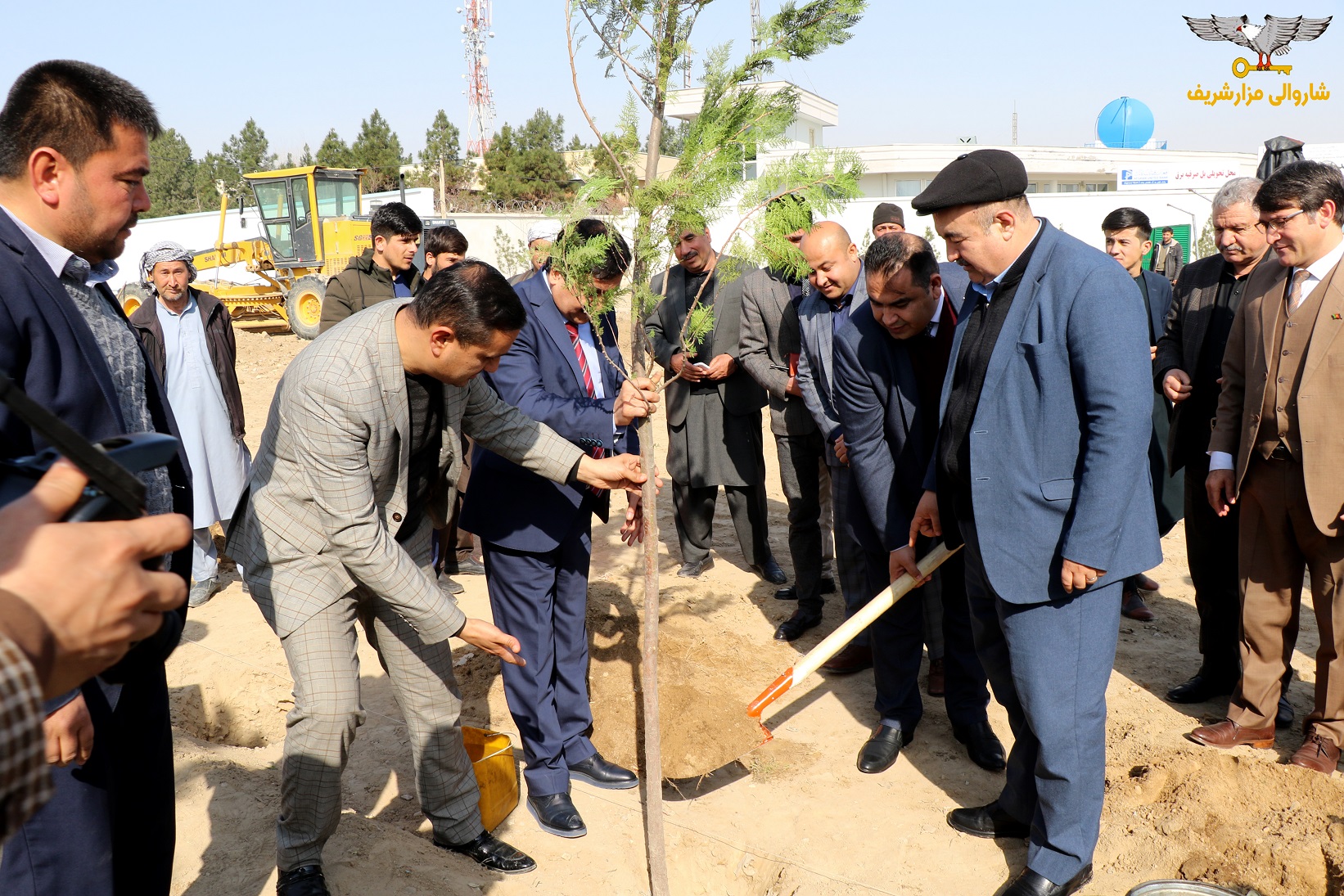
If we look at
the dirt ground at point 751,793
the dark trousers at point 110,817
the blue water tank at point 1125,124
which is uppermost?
the blue water tank at point 1125,124

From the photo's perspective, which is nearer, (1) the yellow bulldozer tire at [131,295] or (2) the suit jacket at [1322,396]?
(2) the suit jacket at [1322,396]

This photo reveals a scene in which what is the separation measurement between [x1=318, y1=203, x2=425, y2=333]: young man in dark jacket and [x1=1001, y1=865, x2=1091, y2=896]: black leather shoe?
4.72 m

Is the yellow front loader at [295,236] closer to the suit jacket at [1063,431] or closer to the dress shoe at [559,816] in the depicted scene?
the dress shoe at [559,816]

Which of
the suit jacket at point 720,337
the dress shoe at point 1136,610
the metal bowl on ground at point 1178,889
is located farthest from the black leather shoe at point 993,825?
the suit jacket at point 720,337

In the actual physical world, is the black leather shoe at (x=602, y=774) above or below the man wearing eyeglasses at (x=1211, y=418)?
below

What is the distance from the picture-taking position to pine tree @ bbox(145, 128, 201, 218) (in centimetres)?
4167

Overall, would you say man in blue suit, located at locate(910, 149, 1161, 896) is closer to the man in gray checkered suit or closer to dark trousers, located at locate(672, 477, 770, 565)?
the man in gray checkered suit

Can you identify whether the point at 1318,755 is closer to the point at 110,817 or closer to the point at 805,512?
the point at 805,512

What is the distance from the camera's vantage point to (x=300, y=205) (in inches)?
684

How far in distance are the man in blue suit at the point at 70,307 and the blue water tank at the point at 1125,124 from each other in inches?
1236

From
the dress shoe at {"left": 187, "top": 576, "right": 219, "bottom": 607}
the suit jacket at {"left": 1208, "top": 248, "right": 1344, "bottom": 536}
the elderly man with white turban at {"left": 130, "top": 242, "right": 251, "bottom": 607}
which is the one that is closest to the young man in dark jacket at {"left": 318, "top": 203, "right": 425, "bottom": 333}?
the elderly man with white turban at {"left": 130, "top": 242, "right": 251, "bottom": 607}

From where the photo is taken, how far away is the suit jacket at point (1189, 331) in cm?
454

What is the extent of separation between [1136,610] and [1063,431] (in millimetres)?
3312

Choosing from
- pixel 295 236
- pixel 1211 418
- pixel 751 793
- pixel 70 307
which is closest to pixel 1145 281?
pixel 1211 418
